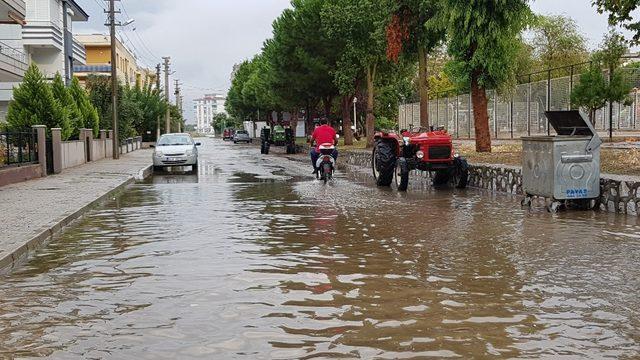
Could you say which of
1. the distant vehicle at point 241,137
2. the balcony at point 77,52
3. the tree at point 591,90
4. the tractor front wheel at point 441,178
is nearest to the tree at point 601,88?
the tree at point 591,90

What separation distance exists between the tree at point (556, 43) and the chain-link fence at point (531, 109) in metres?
20.9

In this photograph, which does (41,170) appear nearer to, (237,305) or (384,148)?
(384,148)

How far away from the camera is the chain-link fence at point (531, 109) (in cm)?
3119

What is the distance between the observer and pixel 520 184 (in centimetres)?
1698

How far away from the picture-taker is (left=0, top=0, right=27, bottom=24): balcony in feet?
103

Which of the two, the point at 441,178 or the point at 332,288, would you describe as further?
the point at 441,178

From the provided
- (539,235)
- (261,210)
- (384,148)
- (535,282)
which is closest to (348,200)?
(261,210)

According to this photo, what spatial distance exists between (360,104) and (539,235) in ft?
179

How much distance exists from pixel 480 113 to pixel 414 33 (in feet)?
25.2

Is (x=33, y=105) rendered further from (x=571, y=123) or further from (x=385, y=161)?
(x=571, y=123)

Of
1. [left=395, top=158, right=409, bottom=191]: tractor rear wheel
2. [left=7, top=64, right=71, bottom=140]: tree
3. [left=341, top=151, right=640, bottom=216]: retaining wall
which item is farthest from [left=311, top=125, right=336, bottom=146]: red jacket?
[left=7, top=64, right=71, bottom=140]: tree

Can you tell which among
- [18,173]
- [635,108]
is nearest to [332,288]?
[18,173]

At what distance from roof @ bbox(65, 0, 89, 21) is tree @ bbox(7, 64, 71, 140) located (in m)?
27.8

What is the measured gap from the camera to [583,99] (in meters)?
26.8
